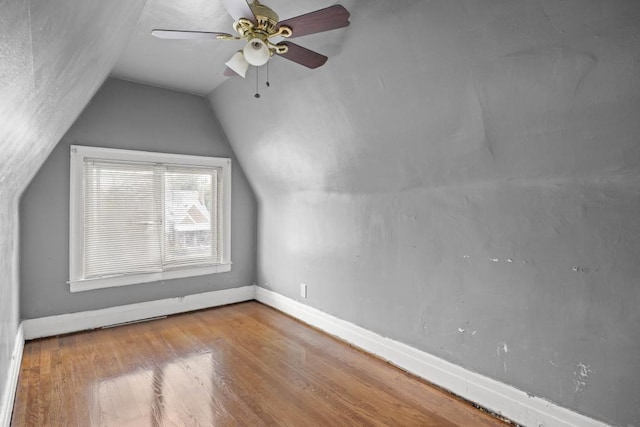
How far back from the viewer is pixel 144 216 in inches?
149

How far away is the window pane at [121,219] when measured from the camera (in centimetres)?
351

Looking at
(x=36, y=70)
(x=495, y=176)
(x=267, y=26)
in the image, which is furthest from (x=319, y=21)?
(x=495, y=176)

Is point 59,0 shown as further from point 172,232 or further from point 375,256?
point 172,232

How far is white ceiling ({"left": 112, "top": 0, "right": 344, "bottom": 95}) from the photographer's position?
2.22 m

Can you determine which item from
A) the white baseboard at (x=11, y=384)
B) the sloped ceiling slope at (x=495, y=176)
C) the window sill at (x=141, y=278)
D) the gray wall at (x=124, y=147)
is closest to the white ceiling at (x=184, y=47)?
the gray wall at (x=124, y=147)

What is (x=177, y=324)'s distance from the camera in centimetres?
369

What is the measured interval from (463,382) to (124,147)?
11.9 feet

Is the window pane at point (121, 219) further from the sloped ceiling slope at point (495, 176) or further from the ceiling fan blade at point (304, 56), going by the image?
the ceiling fan blade at point (304, 56)

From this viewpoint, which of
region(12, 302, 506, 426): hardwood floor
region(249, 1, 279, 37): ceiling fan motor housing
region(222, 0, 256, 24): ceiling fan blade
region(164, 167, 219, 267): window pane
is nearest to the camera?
region(222, 0, 256, 24): ceiling fan blade

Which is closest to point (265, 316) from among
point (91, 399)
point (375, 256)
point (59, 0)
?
point (375, 256)

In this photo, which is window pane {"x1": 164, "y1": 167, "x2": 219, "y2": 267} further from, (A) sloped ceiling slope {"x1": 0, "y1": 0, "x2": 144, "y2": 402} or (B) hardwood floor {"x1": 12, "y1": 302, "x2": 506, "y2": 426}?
(A) sloped ceiling slope {"x1": 0, "y1": 0, "x2": 144, "y2": 402}

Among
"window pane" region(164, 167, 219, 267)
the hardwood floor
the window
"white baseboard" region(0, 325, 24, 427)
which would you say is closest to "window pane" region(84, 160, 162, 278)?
the window

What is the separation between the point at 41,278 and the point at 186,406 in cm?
210

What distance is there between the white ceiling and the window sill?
199 cm
